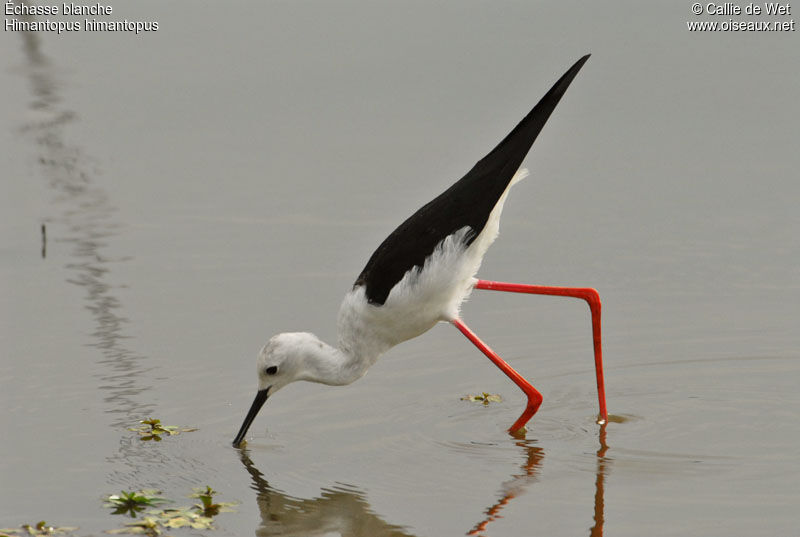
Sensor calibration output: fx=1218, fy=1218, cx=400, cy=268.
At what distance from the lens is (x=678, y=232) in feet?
26.1

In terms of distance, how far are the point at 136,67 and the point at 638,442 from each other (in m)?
7.21

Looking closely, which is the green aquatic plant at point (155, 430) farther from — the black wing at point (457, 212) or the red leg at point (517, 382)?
the red leg at point (517, 382)

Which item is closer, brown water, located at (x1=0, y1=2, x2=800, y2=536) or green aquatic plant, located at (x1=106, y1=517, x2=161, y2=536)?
green aquatic plant, located at (x1=106, y1=517, x2=161, y2=536)

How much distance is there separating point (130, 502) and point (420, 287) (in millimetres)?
1770

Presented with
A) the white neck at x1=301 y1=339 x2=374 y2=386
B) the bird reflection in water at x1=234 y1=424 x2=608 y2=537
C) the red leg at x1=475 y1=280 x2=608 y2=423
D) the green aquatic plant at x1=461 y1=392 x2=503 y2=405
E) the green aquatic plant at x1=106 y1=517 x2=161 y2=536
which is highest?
the red leg at x1=475 y1=280 x2=608 y2=423

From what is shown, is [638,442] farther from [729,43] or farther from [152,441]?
[729,43]

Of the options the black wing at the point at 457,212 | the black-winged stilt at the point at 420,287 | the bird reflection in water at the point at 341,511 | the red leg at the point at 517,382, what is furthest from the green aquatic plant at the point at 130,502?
the red leg at the point at 517,382

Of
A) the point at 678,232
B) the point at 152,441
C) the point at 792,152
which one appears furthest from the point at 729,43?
the point at 152,441

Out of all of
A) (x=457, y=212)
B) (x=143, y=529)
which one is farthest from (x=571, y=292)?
(x=143, y=529)

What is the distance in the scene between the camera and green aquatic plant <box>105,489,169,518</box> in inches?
181

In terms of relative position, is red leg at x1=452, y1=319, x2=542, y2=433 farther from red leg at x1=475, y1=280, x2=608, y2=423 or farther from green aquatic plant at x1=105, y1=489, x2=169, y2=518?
green aquatic plant at x1=105, y1=489, x2=169, y2=518

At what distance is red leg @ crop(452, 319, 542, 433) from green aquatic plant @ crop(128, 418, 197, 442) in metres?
1.43

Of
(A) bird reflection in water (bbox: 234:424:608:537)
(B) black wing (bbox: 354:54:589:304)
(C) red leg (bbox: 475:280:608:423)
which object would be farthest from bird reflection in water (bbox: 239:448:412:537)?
(C) red leg (bbox: 475:280:608:423)

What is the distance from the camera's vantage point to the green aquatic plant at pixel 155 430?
17.6 feet
